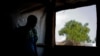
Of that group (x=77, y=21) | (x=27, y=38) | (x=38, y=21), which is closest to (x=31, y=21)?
(x=38, y=21)

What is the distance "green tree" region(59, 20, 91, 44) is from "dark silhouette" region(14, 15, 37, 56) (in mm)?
757

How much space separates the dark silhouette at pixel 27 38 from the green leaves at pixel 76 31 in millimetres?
757

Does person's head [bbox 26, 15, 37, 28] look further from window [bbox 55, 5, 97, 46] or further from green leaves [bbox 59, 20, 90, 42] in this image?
green leaves [bbox 59, 20, 90, 42]

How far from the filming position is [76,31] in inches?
149

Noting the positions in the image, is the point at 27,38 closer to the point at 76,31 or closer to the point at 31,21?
the point at 31,21

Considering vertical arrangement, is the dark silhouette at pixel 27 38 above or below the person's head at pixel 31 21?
below

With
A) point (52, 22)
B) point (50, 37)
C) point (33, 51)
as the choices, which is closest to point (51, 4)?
point (52, 22)

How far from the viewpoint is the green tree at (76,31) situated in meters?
3.65

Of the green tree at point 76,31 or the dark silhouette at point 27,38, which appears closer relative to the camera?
the green tree at point 76,31

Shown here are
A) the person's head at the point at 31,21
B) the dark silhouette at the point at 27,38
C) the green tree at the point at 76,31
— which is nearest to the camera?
the green tree at the point at 76,31

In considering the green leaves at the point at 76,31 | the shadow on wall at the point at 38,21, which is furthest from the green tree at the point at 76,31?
the shadow on wall at the point at 38,21

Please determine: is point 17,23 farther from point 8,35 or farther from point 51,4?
point 51,4

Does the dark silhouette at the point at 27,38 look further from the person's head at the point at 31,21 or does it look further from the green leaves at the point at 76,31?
the green leaves at the point at 76,31

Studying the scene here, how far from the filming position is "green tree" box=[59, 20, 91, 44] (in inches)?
144
